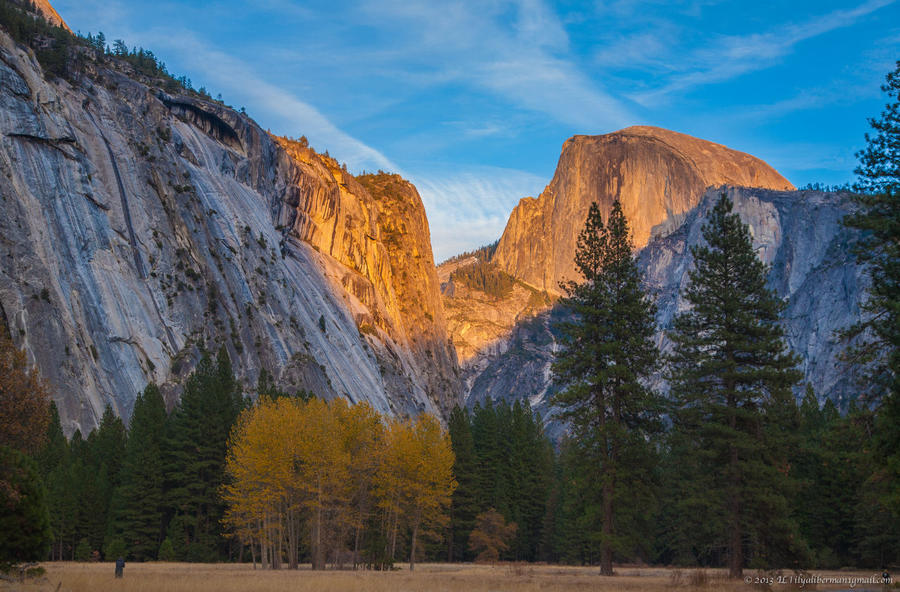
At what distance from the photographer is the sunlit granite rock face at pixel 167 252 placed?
6894 centimetres

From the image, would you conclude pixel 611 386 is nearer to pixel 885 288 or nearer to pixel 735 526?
pixel 735 526

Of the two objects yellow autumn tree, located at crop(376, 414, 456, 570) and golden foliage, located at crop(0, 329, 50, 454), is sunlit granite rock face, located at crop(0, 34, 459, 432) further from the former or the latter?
golden foliage, located at crop(0, 329, 50, 454)

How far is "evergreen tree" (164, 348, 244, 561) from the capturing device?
50.2 metres

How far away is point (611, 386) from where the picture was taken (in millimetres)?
35094

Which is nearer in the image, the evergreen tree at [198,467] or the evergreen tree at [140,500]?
the evergreen tree at [140,500]

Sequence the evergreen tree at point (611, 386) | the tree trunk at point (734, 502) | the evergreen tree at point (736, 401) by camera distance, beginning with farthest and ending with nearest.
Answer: the evergreen tree at point (611, 386) < the evergreen tree at point (736, 401) < the tree trunk at point (734, 502)

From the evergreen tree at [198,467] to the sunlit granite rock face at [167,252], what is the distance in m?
17.0

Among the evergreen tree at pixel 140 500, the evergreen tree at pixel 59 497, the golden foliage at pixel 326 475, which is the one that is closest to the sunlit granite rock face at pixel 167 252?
the evergreen tree at pixel 59 497

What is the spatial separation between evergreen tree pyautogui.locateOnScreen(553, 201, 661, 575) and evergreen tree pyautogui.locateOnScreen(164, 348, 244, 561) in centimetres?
2593

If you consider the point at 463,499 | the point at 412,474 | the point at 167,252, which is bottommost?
the point at 463,499

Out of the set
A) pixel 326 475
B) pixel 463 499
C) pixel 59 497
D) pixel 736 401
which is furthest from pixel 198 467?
pixel 736 401

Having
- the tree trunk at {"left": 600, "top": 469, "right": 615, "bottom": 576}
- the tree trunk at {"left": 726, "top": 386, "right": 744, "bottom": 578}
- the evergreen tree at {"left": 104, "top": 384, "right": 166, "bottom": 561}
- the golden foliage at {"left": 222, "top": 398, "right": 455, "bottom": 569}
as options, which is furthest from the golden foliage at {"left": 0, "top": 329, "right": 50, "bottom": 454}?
the tree trunk at {"left": 726, "top": 386, "right": 744, "bottom": 578}

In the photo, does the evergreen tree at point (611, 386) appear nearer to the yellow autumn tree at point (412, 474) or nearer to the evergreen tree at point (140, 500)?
the yellow autumn tree at point (412, 474)

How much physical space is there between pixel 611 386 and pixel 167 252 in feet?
219
